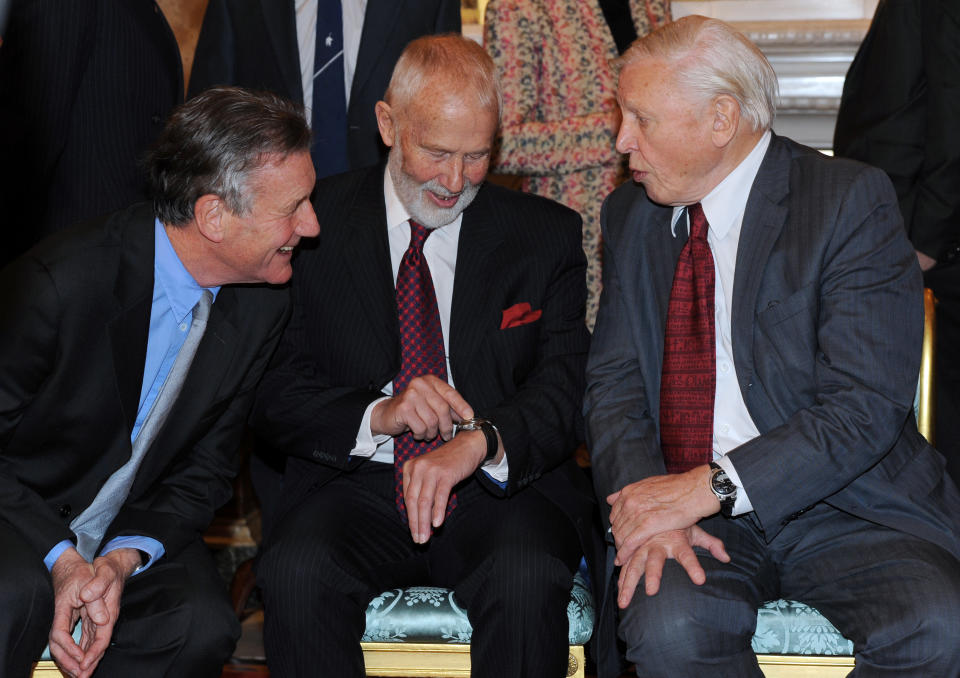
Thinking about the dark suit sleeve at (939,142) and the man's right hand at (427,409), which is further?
the dark suit sleeve at (939,142)

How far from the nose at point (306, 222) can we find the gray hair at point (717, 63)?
841mm

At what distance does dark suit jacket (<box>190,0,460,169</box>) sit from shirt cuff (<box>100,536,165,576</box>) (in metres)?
1.40

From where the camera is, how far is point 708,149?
258 centimetres

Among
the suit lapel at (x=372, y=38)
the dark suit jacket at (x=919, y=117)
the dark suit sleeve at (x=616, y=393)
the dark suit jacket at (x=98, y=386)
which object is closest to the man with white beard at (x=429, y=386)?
the dark suit sleeve at (x=616, y=393)

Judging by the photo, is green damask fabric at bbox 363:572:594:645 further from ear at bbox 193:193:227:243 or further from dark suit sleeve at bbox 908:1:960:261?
dark suit sleeve at bbox 908:1:960:261

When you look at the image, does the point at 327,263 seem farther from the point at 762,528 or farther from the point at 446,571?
the point at 762,528

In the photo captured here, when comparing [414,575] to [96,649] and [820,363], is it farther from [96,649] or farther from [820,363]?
[820,363]

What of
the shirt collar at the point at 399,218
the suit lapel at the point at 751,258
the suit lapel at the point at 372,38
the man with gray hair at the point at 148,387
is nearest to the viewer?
the man with gray hair at the point at 148,387

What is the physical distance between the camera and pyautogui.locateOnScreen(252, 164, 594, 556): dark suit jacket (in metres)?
2.77

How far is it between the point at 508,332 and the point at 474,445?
36 cm

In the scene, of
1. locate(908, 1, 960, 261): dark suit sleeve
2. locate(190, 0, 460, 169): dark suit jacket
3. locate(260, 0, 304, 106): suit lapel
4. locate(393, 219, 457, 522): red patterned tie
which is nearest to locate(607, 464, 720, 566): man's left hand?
locate(393, 219, 457, 522): red patterned tie

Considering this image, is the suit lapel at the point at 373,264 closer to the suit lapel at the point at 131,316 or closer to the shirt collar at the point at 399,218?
the shirt collar at the point at 399,218

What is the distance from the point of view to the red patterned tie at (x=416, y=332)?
2754mm

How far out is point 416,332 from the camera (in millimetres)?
2812
